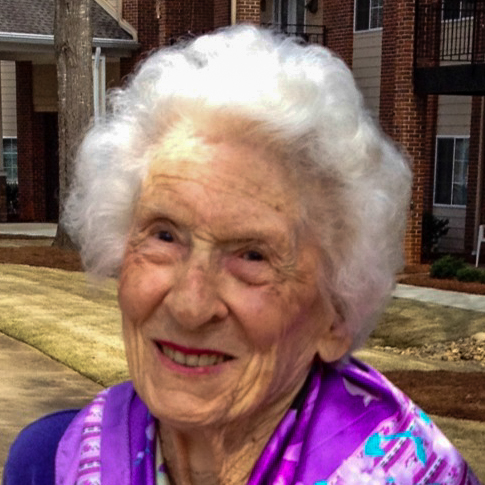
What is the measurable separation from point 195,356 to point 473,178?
20322mm

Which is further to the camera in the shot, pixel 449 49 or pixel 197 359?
pixel 449 49

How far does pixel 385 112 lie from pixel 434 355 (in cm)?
1144

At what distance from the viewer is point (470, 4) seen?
20844 millimetres

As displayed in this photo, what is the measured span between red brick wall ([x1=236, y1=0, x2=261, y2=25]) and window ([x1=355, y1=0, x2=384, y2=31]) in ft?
7.93

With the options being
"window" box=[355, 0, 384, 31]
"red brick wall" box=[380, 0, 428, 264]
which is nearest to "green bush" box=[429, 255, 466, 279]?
"red brick wall" box=[380, 0, 428, 264]

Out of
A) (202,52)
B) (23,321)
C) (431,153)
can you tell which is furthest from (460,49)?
(202,52)

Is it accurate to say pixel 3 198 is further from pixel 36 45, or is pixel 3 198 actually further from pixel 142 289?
pixel 142 289

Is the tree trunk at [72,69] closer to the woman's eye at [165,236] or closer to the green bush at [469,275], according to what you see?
the green bush at [469,275]

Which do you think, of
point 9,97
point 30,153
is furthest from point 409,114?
point 9,97

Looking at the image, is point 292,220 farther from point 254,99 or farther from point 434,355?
point 434,355

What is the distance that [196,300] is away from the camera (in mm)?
1833

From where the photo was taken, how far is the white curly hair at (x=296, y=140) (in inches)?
73.7

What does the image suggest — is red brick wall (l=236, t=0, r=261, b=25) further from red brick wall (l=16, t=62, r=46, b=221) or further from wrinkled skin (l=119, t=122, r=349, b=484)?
wrinkled skin (l=119, t=122, r=349, b=484)

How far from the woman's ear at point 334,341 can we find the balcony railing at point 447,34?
16.6 m
